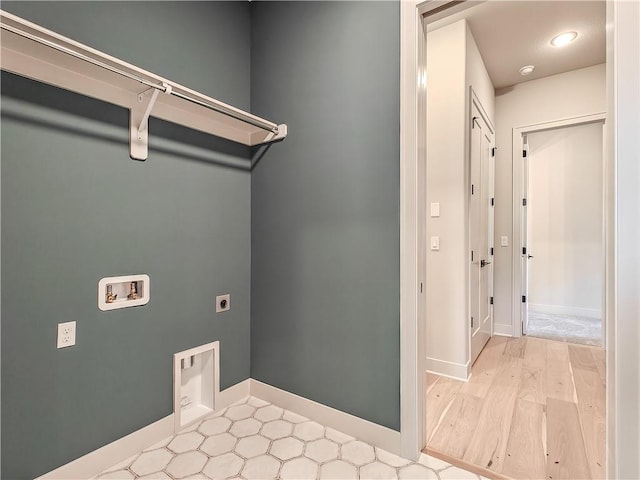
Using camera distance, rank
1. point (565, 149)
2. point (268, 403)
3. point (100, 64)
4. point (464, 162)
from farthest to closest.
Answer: point (565, 149) → point (464, 162) → point (268, 403) → point (100, 64)

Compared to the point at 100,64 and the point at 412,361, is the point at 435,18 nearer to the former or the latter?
the point at 100,64

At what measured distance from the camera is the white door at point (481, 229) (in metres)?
2.88

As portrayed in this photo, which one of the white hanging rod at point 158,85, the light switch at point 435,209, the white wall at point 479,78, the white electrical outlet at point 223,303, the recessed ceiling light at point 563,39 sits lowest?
the white electrical outlet at point 223,303

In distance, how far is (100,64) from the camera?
1.27m

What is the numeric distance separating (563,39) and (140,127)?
3.48 metres

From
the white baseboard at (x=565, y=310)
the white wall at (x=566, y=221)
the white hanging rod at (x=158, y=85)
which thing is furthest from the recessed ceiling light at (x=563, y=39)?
the white baseboard at (x=565, y=310)

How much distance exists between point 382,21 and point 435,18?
265 millimetres

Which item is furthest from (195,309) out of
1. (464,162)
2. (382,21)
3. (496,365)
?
(496,365)

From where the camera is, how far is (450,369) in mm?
2621

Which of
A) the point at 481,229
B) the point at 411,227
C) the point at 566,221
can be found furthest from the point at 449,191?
the point at 566,221

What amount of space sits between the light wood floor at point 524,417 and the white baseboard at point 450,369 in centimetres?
5

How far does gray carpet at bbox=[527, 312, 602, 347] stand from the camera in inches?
143

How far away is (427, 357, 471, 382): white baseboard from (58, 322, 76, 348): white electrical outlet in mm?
2472

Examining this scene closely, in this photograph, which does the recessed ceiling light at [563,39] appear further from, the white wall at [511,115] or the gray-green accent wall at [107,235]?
the gray-green accent wall at [107,235]
